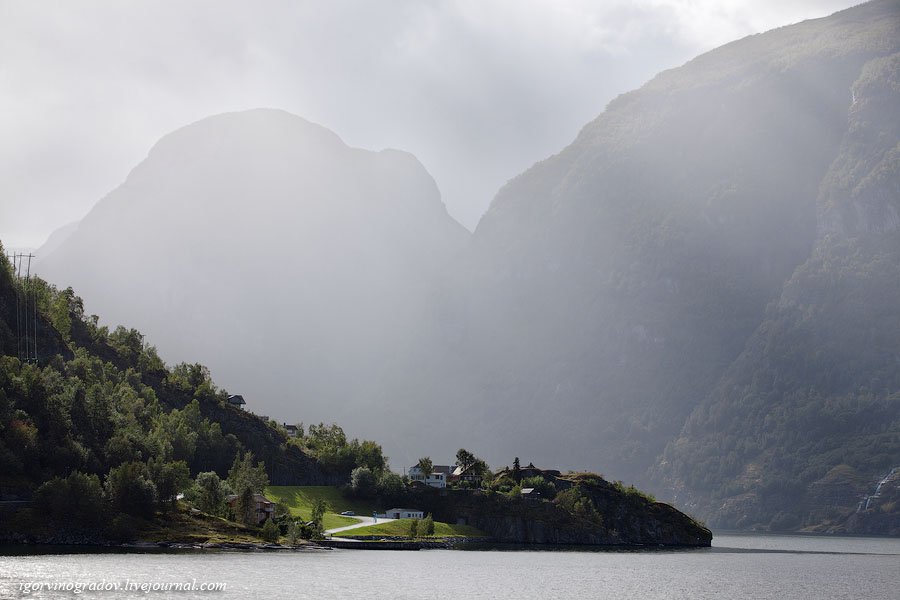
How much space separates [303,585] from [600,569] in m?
61.3

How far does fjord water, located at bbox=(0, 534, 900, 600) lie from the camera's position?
10738 centimetres

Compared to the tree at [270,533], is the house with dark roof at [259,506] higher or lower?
higher

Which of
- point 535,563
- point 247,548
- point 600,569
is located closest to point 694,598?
point 600,569

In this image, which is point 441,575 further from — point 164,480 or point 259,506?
point 259,506

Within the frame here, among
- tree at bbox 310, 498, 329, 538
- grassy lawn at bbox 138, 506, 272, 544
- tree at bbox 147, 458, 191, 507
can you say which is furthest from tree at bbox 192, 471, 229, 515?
tree at bbox 310, 498, 329, 538

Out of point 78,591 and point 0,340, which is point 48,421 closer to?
point 0,340

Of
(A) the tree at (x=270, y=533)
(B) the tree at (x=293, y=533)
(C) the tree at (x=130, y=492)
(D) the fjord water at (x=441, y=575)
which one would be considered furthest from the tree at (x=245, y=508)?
(C) the tree at (x=130, y=492)

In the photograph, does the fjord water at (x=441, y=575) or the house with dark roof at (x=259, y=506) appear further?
the house with dark roof at (x=259, y=506)

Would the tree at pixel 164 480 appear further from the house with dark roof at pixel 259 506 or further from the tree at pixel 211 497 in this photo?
the house with dark roof at pixel 259 506

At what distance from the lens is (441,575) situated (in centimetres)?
13788

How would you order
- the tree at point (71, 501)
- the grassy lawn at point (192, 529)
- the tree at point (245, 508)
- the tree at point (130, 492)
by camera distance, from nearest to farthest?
the tree at point (71, 501) → the grassy lawn at point (192, 529) → the tree at point (130, 492) → the tree at point (245, 508)

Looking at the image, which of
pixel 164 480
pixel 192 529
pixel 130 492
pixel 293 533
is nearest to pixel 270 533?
pixel 293 533

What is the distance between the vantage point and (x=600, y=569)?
523ft

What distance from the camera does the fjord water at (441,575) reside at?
352 feet
